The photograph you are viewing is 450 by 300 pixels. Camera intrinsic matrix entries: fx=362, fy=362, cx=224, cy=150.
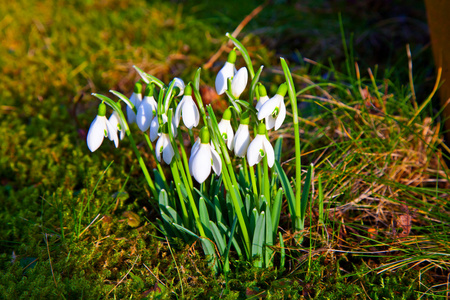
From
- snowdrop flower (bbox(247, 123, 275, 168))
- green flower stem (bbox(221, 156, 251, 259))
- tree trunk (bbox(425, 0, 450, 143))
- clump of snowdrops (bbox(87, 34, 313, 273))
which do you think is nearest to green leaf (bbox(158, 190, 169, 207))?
clump of snowdrops (bbox(87, 34, 313, 273))

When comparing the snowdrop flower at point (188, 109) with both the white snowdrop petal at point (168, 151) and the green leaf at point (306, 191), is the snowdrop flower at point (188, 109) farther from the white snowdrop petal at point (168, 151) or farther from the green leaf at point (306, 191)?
the green leaf at point (306, 191)

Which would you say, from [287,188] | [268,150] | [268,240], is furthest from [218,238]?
Result: [268,150]

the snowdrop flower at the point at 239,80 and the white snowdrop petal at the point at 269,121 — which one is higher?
the snowdrop flower at the point at 239,80

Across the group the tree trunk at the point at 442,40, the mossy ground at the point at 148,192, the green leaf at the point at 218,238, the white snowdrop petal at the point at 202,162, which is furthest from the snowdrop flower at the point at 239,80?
the tree trunk at the point at 442,40

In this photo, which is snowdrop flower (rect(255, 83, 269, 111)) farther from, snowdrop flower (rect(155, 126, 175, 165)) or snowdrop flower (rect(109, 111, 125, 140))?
snowdrop flower (rect(109, 111, 125, 140))

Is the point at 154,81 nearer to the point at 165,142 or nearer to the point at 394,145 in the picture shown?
the point at 165,142

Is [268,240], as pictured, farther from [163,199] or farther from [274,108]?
[274,108]

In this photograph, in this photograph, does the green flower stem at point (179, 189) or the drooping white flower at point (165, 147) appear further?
the green flower stem at point (179, 189)
